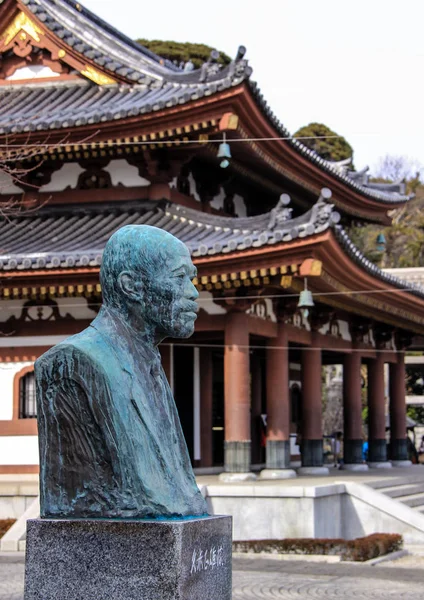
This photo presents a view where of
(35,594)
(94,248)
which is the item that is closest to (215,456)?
(94,248)

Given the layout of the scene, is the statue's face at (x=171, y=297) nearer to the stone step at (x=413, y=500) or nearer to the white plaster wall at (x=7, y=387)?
the white plaster wall at (x=7, y=387)

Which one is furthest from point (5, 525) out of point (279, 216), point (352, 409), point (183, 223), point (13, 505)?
point (352, 409)

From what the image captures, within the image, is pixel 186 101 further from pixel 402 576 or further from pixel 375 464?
pixel 375 464

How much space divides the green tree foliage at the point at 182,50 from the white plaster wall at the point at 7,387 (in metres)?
38.8

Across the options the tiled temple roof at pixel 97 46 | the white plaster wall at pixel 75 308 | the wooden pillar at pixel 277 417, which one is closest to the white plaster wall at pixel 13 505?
the white plaster wall at pixel 75 308

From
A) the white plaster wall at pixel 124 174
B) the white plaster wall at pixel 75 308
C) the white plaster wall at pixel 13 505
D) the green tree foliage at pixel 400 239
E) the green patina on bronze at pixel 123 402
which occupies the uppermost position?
the green tree foliage at pixel 400 239

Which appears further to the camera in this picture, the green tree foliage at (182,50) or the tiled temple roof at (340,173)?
the green tree foliage at (182,50)

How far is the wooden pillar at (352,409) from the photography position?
2473 cm

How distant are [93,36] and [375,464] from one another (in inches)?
507

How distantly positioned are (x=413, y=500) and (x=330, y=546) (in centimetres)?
535

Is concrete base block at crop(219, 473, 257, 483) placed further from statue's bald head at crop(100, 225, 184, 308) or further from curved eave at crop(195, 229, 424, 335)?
statue's bald head at crop(100, 225, 184, 308)

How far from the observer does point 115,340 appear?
549cm

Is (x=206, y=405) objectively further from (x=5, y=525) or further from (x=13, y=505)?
(x=5, y=525)

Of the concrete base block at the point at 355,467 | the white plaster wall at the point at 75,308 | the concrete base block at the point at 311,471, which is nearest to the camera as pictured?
the white plaster wall at the point at 75,308
